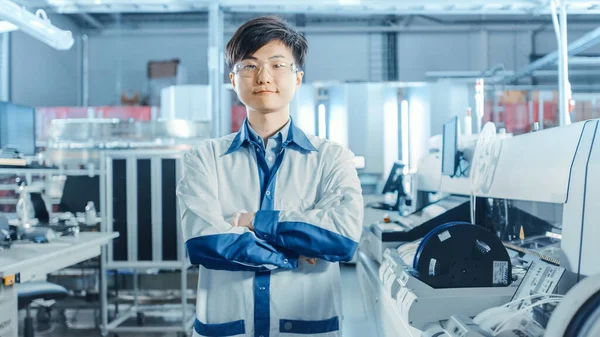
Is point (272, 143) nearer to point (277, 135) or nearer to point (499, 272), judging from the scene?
point (277, 135)

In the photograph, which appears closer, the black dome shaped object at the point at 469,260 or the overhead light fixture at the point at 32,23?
the black dome shaped object at the point at 469,260

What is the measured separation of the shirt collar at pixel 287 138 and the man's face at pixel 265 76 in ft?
0.29

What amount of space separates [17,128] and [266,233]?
2653mm

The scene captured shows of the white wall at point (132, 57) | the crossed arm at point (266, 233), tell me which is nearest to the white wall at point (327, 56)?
the white wall at point (132, 57)

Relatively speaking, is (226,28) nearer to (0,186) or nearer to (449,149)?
(0,186)

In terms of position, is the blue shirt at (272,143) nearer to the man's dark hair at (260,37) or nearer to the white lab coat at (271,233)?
the white lab coat at (271,233)

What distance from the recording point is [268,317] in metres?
1.24

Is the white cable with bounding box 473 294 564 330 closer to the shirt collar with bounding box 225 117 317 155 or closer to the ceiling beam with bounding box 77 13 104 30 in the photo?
the shirt collar with bounding box 225 117 317 155

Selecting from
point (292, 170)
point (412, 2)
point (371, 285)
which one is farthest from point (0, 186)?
point (412, 2)

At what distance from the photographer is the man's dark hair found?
50.0 inches

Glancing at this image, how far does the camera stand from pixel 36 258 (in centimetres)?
238


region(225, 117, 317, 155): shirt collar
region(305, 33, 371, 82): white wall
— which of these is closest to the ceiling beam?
region(305, 33, 371, 82): white wall

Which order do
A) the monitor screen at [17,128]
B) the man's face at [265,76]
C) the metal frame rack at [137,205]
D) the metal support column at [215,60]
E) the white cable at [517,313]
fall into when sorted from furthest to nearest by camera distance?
the metal support column at [215,60] → the metal frame rack at [137,205] → the monitor screen at [17,128] → the man's face at [265,76] → the white cable at [517,313]

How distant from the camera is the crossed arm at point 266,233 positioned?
46.1 inches
